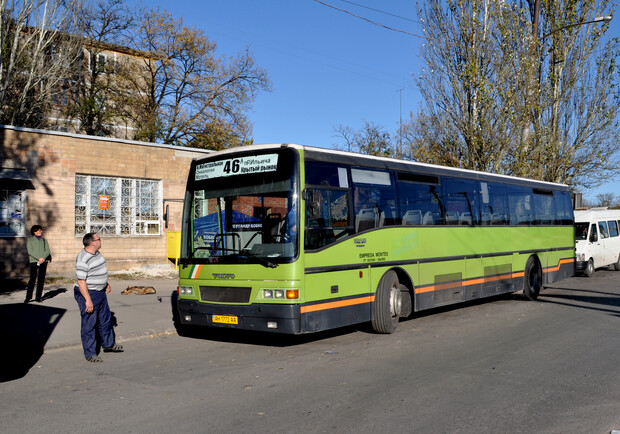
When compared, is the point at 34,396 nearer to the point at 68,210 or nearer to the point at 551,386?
the point at 551,386

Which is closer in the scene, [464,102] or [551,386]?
[551,386]

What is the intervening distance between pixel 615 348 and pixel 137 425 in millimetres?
7030

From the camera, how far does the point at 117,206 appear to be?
799 inches

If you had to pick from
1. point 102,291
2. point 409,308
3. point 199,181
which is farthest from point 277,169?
point 409,308

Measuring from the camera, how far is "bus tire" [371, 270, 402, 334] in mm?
10266

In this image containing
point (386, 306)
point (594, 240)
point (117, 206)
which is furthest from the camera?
point (594, 240)

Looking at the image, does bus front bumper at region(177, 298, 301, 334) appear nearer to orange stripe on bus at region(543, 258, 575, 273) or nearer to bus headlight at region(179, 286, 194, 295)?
bus headlight at region(179, 286, 194, 295)

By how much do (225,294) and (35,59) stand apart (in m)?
24.9

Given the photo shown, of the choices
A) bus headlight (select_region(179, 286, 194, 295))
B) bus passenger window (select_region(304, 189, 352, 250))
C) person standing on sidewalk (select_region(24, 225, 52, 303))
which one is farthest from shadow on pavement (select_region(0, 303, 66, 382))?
bus passenger window (select_region(304, 189, 352, 250))

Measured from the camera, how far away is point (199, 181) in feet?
32.7

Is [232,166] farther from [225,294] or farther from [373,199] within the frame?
[373,199]

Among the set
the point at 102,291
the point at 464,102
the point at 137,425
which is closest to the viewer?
the point at 137,425

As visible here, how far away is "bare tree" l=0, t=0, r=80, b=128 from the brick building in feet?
33.0

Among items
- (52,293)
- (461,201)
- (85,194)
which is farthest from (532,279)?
(85,194)
